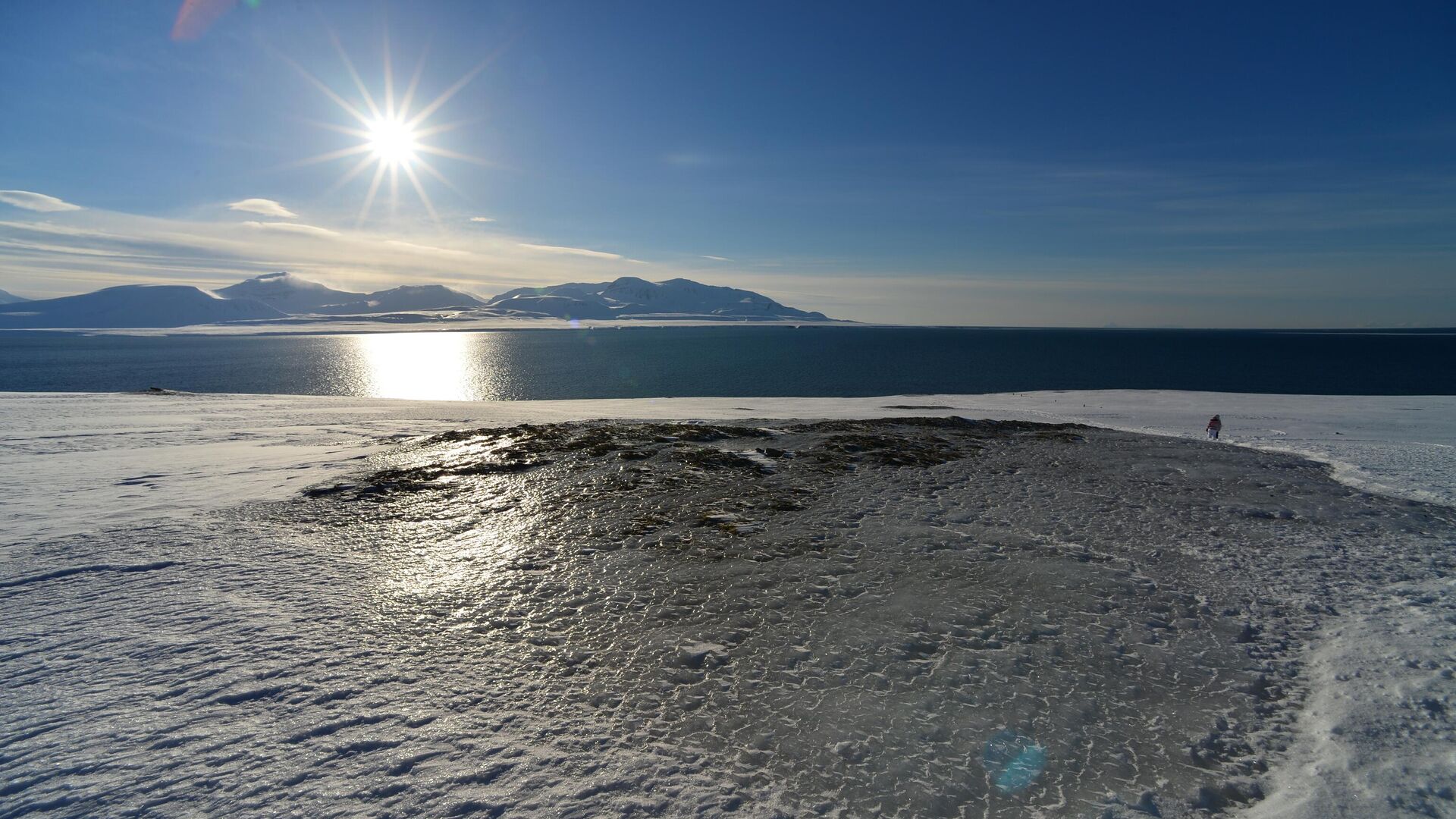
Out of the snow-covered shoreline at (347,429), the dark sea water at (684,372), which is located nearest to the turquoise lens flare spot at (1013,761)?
the snow-covered shoreline at (347,429)

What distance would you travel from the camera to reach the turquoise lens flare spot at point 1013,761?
7.56m

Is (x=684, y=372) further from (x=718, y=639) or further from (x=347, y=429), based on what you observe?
(x=718, y=639)

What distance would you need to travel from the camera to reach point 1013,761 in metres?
7.90

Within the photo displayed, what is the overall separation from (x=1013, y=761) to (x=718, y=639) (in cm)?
486

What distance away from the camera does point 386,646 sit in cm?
1016

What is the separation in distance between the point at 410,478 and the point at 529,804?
1618 centimetres

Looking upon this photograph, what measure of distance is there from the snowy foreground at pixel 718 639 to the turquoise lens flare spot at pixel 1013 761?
0.05m

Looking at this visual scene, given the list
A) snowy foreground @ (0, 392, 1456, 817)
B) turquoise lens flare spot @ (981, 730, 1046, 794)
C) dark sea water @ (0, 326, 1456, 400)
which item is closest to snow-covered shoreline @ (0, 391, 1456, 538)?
snowy foreground @ (0, 392, 1456, 817)

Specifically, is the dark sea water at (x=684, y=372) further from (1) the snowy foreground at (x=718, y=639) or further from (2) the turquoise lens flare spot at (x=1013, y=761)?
(2) the turquoise lens flare spot at (x=1013, y=761)


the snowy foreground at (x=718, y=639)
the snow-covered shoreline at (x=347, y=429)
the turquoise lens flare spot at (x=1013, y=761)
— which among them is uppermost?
the snow-covered shoreline at (x=347, y=429)

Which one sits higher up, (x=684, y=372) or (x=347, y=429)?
(x=684, y=372)

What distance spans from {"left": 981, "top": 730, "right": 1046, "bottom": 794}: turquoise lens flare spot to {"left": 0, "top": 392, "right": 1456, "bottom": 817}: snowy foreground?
0.05m

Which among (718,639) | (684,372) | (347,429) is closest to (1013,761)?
(718,639)

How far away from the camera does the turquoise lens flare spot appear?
756 cm
